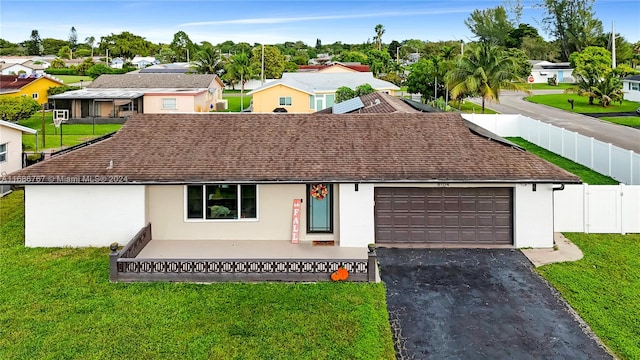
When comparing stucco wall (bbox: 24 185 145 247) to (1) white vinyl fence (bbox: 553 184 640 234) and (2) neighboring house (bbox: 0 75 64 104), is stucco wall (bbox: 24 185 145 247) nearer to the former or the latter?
(1) white vinyl fence (bbox: 553 184 640 234)

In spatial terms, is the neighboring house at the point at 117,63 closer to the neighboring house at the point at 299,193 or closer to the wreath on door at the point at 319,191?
the neighboring house at the point at 299,193

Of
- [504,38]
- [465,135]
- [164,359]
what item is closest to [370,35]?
[504,38]

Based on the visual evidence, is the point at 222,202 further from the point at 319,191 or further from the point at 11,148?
the point at 11,148

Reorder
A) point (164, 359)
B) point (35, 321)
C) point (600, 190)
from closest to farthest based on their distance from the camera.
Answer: point (164, 359) < point (35, 321) < point (600, 190)

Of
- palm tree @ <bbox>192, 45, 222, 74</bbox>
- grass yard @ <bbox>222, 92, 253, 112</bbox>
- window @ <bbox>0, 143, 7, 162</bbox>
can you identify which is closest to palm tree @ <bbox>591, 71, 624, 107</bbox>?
grass yard @ <bbox>222, 92, 253, 112</bbox>

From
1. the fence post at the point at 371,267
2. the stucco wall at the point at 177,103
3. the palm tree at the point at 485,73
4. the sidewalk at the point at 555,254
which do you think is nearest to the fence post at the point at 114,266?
the fence post at the point at 371,267

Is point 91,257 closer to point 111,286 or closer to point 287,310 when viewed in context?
point 111,286

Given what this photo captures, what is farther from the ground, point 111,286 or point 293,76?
point 293,76
